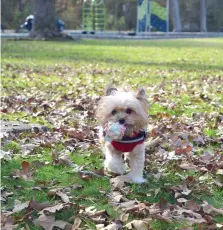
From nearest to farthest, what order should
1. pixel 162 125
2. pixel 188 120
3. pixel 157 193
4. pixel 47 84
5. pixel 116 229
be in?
pixel 116 229 → pixel 157 193 → pixel 162 125 → pixel 188 120 → pixel 47 84

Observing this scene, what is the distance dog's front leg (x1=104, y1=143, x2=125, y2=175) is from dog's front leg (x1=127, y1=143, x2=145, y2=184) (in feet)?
0.35

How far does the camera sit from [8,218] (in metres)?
3.93

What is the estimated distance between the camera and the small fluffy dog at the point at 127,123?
4.99 metres

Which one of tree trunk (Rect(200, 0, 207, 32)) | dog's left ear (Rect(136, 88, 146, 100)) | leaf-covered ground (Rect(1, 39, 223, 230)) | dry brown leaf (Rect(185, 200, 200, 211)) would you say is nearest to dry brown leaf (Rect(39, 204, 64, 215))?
leaf-covered ground (Rect(1, 39, 223, 230))

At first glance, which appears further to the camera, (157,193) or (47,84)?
(47,84)

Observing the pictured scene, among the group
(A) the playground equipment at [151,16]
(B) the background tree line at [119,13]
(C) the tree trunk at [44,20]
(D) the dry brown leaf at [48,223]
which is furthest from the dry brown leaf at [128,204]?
(B) the background tree line at [119,13]

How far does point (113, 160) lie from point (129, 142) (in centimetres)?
26

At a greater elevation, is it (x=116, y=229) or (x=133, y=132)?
(x=133, y=132)

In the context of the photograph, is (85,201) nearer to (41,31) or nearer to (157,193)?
(157,193)

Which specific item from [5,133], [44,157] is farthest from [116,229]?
[5,133]

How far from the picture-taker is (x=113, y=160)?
5.20 meters

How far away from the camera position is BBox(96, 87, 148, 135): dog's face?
498 cm

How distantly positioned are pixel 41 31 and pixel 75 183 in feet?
95.0

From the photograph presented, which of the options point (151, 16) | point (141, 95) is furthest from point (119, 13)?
point (141, 95)
